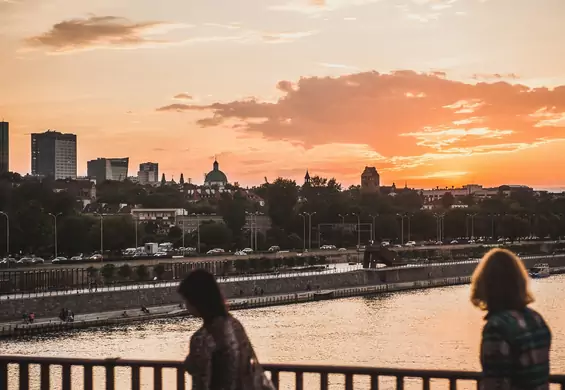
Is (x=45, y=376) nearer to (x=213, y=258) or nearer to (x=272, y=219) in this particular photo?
(x=213, y=258)

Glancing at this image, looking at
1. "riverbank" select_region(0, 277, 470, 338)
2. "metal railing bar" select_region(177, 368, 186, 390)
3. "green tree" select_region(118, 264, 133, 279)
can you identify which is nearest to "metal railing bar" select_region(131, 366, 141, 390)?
"metal railing bar" select_region(177, 368, 186, 390)

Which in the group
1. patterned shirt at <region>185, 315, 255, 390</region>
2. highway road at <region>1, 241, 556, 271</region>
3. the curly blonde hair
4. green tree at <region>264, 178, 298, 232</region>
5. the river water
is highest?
green tree at <region>264, 178, 298, 232</region>

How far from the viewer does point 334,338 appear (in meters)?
34.9

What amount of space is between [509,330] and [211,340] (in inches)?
42.8

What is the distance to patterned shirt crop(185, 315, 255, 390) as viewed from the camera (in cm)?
369

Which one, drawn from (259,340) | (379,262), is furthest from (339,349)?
(379,262)

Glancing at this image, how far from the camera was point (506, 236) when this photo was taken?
110 meters

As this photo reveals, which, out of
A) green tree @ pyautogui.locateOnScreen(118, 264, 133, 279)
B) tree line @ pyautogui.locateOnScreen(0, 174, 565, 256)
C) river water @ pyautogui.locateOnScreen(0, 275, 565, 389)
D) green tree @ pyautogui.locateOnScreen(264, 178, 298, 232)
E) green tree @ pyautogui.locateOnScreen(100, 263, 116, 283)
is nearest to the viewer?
river water @ pyautogui.locateOnScreen(0, 275, 565, 389)

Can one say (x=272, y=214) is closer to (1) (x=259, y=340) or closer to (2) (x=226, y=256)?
(2) (x=226, y=256)

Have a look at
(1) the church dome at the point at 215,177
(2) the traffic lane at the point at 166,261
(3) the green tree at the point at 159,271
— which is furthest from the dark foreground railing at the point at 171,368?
(1) the church dome at the point at 215,177

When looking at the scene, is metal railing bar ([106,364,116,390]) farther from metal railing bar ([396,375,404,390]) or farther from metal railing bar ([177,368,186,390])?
metal railing bar ([396,375,404,390])

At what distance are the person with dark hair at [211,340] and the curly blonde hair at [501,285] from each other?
91 cm

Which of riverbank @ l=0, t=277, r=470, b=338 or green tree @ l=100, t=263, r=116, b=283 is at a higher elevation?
green tree @ l=100, t=263, r=116, b=283

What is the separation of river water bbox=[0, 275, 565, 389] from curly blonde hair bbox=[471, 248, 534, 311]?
19.0 meters
